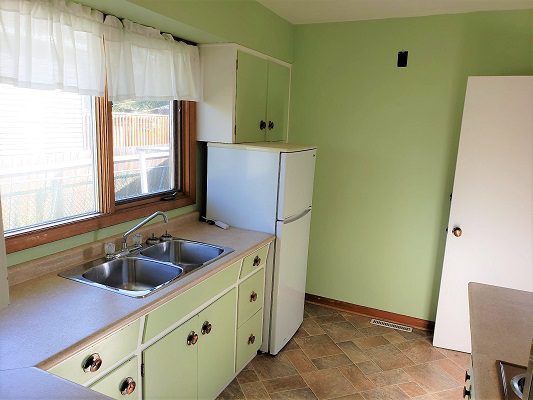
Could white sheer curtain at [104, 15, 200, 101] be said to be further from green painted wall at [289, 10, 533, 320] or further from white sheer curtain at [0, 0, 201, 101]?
green painted wall at [289, 10, 533, 320]

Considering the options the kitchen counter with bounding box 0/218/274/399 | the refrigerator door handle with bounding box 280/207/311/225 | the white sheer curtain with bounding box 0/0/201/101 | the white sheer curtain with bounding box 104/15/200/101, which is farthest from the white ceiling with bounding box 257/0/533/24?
the kitchen counter with bounding box 0/218/274/399

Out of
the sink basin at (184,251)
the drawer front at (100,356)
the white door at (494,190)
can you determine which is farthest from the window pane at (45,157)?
the white door at (494,190)

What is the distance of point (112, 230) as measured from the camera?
2254 mm

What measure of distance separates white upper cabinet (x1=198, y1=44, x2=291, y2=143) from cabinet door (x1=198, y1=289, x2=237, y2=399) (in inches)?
44.5

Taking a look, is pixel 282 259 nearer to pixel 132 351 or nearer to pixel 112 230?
pixel 112 230

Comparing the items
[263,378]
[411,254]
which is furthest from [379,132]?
[263,378]

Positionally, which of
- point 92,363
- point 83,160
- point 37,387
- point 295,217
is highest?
point 83,160

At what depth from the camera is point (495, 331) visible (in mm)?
1462

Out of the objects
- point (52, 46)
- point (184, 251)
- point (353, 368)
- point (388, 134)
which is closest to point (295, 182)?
point (184, 251)

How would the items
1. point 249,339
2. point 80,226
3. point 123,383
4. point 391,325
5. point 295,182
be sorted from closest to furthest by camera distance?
1. point 123,383
2. point 80,226
3. point 249,339
4. point 295,182
5. point 391,325

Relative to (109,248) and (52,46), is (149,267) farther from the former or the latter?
(52,46)

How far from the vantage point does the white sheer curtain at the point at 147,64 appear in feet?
6.79

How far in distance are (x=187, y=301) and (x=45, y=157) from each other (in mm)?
973

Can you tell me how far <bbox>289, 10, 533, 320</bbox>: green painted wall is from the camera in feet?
9.52
